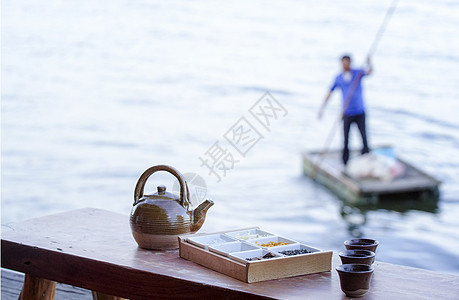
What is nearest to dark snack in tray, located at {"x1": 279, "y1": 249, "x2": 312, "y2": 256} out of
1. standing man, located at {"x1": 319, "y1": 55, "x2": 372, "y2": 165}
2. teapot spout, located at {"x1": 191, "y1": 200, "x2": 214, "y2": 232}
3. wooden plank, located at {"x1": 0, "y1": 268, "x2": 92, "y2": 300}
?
teapot spout, located at {"x1": 191, "y1": 200, "x2": 214, "y2": 232}

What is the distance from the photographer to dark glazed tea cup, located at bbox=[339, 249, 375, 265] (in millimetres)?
1550

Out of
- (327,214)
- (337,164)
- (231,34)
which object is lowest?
(327,214)

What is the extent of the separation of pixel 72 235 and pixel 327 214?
785 centimetres

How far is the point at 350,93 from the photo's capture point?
792cm

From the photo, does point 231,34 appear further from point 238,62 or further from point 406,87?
point 406,87

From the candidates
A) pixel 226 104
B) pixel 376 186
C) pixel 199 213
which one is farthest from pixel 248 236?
pixel 226 104

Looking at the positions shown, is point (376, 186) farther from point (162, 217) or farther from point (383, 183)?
point (162, 217)

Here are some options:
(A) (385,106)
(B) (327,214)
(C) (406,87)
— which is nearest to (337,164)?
(B) (327,214)

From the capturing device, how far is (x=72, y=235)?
1961 mm

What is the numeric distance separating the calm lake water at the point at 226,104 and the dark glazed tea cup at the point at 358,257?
6504 millimetres

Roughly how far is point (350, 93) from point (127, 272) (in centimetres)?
654

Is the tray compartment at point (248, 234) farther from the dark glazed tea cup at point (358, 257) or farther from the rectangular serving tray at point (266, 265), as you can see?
the dark glazed tea cup at point (358, 257)

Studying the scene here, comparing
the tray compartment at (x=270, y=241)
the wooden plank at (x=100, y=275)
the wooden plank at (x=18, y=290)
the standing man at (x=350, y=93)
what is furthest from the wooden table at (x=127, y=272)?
the standing man at (x=350, y=93)

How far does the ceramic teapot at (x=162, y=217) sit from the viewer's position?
1.79 m
